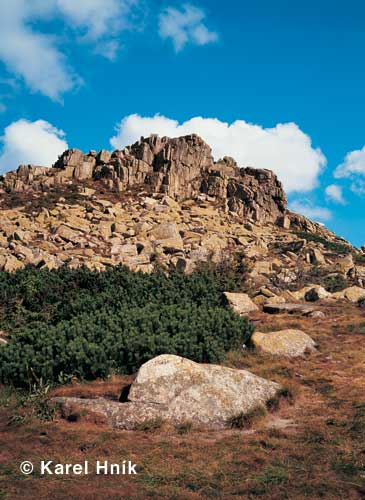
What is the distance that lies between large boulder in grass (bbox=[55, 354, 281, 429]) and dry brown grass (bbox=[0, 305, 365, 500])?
0.35 m

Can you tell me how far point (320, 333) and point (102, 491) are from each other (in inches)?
488

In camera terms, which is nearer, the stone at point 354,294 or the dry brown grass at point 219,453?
the dry brown grass at point 219,453

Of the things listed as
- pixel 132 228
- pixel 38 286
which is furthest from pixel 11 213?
pixel 38 286

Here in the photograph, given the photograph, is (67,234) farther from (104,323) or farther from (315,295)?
(104,323)

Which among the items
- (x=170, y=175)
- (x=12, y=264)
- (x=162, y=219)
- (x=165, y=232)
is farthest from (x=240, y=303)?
(x=170, y=175)

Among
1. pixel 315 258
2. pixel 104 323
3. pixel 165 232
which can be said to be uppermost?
pixel 165 232

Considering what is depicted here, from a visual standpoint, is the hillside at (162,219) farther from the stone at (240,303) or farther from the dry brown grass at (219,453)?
the dry brown grass at (219,453)

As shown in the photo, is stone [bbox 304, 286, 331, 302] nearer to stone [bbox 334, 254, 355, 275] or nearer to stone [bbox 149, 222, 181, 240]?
stone [bbox 334, 254, 355, 275]

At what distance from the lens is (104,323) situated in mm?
14539

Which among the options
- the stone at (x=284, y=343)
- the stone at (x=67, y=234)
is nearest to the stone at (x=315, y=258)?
the stone at (x=67, y=234)

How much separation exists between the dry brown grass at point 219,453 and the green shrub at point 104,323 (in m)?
1.04

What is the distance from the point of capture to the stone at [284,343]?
13742 mm

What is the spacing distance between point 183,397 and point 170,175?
1755 inches

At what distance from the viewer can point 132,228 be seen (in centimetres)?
3766
